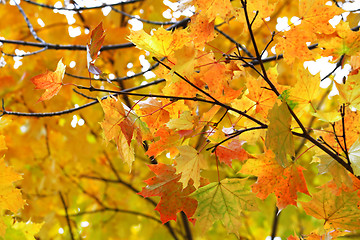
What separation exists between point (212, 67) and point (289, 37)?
261 millimetres

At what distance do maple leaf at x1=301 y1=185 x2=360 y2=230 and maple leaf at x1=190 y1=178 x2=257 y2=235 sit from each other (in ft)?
0.51

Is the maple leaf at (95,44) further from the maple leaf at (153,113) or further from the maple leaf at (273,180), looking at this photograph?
the maple leaf at (273,180)

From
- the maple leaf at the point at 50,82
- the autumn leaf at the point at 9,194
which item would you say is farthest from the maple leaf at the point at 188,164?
the autumn leaf at the point at 9,194

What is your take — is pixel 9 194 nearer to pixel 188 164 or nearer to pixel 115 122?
pixel 115 122

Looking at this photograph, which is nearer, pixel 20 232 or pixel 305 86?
pixel 305 86

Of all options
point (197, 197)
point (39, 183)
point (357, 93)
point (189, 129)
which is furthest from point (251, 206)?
point (39, 183)

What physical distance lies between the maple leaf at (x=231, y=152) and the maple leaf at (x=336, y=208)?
0.67ft

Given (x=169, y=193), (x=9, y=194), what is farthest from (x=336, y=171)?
(x=9, y=194)

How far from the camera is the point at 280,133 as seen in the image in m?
0.71

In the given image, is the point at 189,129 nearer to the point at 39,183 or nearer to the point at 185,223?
the point at 185,223

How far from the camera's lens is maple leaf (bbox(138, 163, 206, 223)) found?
942 millimetres

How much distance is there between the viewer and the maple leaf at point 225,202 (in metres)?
0.86

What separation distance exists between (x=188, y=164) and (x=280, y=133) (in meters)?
0.24

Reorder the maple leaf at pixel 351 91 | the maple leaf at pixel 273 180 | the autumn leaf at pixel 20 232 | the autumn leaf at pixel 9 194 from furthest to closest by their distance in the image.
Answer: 1. the autumn leaf at pixel 20 232
2. the autumn leaf at pixel 9 194
3. the maple leaf at pixel 273 180
4. the maple leaf at pixel 351 91
